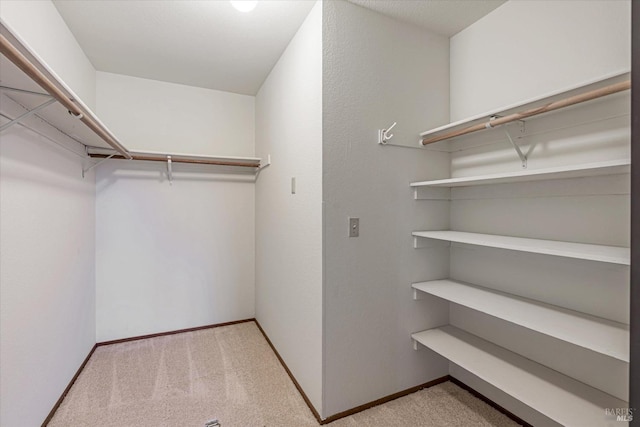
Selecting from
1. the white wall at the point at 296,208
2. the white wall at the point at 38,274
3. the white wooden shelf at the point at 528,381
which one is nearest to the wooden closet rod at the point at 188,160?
the white wall at the point at 296,208

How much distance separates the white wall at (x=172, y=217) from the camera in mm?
2699

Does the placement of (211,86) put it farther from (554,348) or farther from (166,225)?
(554,348)

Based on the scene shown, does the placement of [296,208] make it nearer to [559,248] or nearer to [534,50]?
[559,248]

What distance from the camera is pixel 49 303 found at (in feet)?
5.66

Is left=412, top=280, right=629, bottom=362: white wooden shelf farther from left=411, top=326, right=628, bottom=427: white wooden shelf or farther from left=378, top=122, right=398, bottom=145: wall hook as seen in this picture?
left=378, top=122, right=398, bottom=145: wall hook

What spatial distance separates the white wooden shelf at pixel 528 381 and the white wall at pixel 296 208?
78 cm

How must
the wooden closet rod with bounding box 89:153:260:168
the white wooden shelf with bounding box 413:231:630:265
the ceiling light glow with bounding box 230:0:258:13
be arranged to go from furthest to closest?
the wooden closet rod with bounding box 89:153:260:168, the ceiling light glow with bounding box 230:0:258:13, the white wooden shelf with bounding box 413:231:630:265

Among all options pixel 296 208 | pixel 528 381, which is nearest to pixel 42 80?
pixel 296 208

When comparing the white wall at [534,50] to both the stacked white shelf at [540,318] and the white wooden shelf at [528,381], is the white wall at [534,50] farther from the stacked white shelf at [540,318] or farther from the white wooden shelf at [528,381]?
the white wooden shelf at [528,381]

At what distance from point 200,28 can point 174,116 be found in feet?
3.75

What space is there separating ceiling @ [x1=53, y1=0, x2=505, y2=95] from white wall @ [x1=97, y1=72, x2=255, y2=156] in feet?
0.65

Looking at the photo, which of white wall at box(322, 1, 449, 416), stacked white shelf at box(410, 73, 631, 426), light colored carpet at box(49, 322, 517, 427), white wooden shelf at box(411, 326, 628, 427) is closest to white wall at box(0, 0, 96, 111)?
white wall at box(322, 1, 449, 416)

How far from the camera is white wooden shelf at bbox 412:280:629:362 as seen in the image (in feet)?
3.73

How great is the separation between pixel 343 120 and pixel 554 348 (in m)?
1.72
